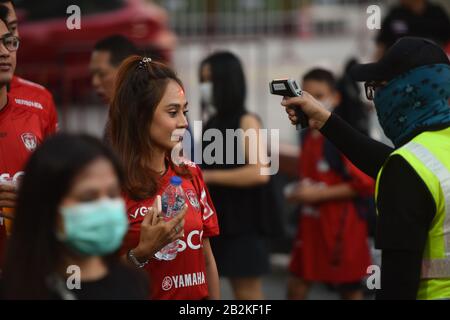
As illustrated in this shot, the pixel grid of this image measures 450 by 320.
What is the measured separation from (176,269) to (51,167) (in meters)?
1.44

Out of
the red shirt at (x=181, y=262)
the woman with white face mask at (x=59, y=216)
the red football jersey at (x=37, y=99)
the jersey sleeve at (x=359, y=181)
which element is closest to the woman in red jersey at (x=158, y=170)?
the red shirt at (x=181, y=262)

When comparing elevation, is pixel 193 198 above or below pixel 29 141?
below

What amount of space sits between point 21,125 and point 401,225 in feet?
6.35

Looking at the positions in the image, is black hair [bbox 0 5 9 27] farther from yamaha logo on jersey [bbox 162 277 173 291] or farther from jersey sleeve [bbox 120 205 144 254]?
yamaha logo on jersey [bbox 162 277 173 291]

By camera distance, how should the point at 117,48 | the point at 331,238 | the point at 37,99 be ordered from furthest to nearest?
the point at 331,238 → the point at 117,48 → the point at 37,99

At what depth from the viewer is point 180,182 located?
14.2ft

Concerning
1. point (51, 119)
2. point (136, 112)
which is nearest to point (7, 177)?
point (51, 119)

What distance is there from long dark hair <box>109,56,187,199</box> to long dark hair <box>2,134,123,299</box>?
51.4 inches

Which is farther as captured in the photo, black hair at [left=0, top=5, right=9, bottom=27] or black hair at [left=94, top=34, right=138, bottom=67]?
black hair at [left=94, top=34, right=138, bottom=67]

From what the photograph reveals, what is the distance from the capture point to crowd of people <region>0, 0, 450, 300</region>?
308 cm

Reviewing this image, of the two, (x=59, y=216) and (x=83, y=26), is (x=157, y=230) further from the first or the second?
(x=83, y=26)

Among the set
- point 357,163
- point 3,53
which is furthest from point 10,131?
point 357,163

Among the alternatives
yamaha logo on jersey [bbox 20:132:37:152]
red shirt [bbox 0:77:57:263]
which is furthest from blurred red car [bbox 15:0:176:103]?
yamaha logo on jersey [bbox 20:132:37:152]

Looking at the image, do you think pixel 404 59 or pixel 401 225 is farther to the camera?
pixel 404 59
